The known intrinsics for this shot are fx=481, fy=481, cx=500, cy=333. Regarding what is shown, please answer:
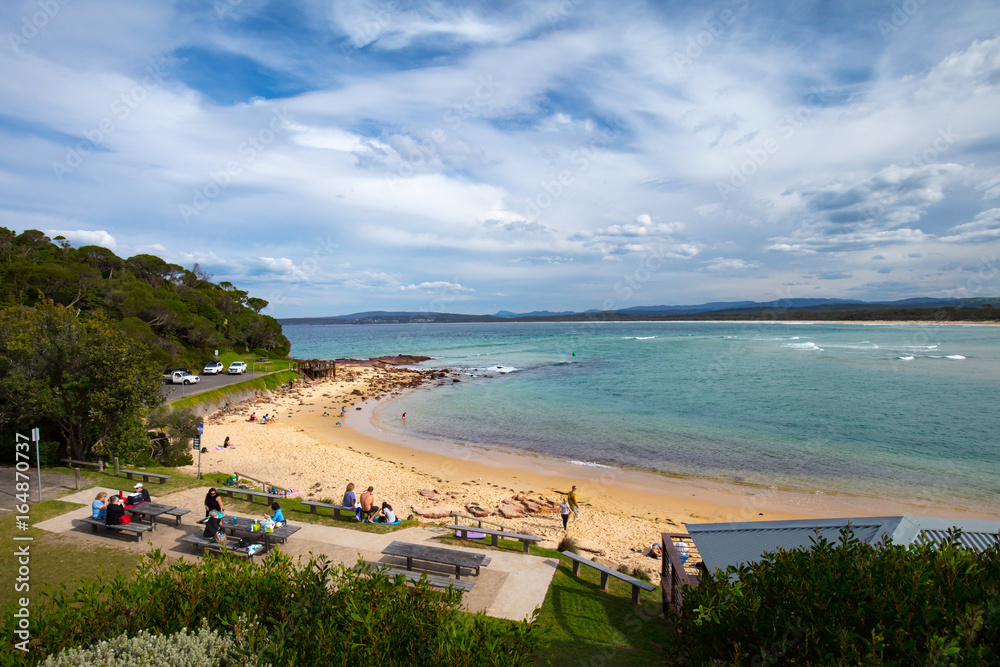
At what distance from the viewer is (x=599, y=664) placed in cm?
617

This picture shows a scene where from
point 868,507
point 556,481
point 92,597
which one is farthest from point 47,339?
point 868,507

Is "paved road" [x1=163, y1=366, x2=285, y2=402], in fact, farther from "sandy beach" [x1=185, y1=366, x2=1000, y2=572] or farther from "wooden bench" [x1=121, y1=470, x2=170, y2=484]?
"wooden bench" [x1=121, y1=470, x2=170, y2=484]

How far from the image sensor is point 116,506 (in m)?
9.78

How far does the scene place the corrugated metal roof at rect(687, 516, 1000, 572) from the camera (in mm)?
5387

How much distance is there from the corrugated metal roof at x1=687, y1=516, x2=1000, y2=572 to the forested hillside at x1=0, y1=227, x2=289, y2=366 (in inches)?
1211

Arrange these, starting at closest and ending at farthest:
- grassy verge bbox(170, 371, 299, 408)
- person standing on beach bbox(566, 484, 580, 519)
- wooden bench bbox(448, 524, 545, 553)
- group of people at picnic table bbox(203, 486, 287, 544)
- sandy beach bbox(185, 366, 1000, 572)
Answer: group of people at picnic table bbox(203, 486, 287, 544), wooden bench bbox(448, 524, 545, 553), sandy beach bbox(185, 366, 1000, 572), person standing on beach bbox(566, 484, 580, 519), grassy verge bbox(170, 371, 299, 408)

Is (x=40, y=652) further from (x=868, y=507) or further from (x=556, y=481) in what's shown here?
(x=868, y=507)

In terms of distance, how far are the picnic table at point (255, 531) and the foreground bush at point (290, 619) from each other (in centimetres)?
502

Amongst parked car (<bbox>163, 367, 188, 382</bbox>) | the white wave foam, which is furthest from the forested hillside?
the white wave foam

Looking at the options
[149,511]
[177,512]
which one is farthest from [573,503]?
[149,511]

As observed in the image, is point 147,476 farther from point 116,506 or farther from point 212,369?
point 212,369

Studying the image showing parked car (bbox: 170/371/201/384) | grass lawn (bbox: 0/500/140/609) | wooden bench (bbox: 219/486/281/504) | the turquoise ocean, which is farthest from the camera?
parked car (bbox: 170/371/201/384)

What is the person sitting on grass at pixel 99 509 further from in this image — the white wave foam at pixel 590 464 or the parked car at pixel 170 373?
the parked car at pixel 170 373

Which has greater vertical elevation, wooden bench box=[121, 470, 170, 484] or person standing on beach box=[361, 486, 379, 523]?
wooden bench box=[121, 470, 170, 484]
